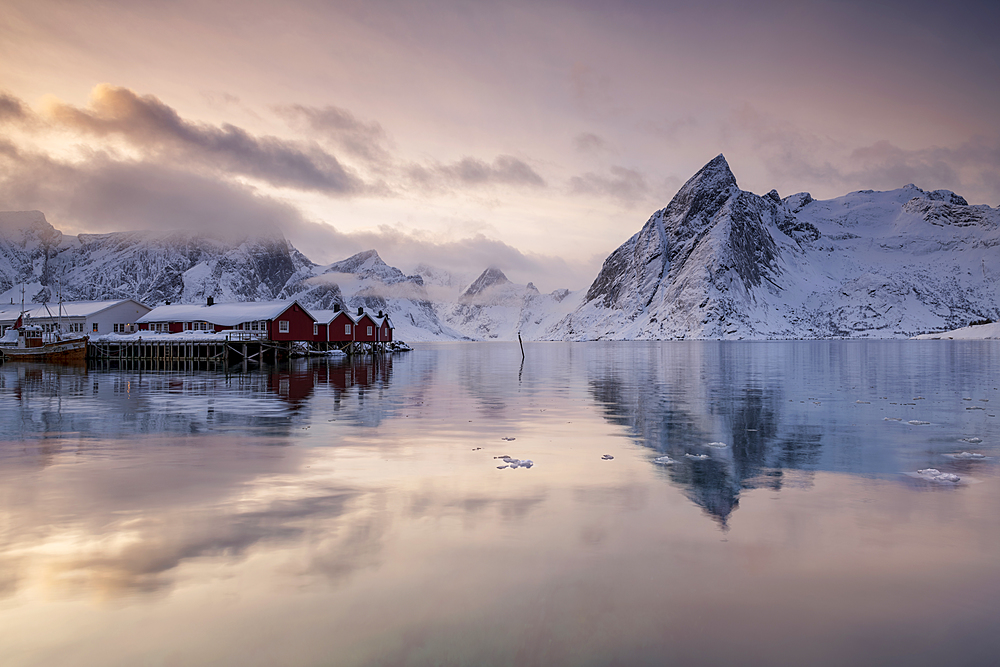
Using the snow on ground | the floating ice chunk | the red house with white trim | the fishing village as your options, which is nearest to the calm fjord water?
the floating ice chunk

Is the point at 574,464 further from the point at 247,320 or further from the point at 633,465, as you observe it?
the point at 247,320

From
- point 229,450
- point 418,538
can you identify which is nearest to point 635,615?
point 418,538

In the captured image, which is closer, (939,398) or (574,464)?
(574,464)

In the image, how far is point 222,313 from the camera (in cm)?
9112

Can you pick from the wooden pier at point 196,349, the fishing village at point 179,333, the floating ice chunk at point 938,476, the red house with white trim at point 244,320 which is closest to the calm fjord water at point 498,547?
the floating ice chunk at point 938,476

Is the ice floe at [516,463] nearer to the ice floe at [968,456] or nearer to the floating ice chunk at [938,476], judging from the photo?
the floating ice chunk at [938,476]

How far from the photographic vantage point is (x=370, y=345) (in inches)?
4702

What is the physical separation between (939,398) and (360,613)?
32.8 metres

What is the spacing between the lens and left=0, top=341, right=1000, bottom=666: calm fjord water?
6488 millimetres

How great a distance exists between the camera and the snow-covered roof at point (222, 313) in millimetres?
88438

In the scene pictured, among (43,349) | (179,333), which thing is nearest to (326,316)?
(179,333)

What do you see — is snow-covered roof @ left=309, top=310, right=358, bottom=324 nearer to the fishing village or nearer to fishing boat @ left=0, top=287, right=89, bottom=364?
the fishing village

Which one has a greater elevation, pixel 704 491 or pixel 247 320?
pixel 247 320

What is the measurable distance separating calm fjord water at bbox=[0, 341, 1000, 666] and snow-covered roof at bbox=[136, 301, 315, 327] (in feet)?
234
